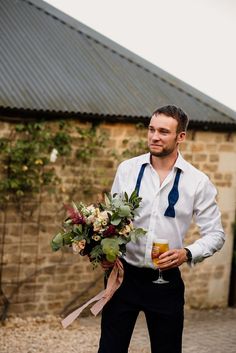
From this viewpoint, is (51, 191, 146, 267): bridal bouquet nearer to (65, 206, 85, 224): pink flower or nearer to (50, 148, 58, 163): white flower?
(65, 206, 85, 224): pink flower

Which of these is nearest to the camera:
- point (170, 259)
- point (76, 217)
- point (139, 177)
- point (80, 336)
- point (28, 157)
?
point (170, 259)

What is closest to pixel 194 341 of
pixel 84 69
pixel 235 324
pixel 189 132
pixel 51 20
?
pixel 235 324

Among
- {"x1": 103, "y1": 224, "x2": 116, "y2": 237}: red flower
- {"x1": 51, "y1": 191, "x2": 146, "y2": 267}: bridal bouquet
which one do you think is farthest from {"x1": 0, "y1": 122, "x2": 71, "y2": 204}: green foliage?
{"x1": 103, "y1": 224, "x2": 116, "y2": 237}: red flower

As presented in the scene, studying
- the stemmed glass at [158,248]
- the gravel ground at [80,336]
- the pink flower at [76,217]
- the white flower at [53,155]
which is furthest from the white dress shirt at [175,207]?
the white flower at [53,155]

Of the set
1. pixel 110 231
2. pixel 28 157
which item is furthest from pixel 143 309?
pixel 28 157

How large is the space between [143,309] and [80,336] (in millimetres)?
4391

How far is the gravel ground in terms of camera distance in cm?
781

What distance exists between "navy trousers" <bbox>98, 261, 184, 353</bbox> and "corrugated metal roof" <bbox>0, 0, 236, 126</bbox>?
4666 mm

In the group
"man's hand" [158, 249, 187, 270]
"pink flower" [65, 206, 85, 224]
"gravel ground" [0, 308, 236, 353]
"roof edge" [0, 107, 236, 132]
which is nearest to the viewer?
"man's hand" [158, 249, 187, 270]

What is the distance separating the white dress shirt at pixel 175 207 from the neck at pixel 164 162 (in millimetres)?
33

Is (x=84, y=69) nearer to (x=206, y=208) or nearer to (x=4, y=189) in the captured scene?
(x=4, y=189)

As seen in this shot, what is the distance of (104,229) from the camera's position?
13.5ft

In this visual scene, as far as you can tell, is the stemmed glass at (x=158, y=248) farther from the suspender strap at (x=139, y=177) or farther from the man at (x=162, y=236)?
the suspender strap at (x=139, y=177)

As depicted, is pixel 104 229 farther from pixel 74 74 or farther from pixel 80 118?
pixel 74 74
